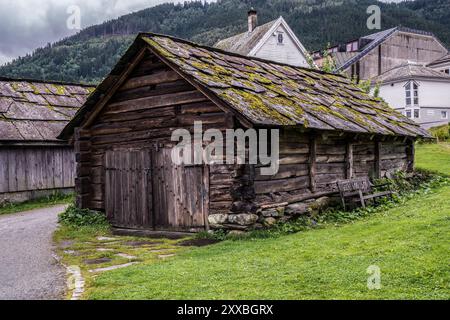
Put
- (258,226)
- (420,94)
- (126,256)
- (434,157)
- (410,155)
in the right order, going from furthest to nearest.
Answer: (420,94) → (434,157) → (410,155) → (258,226) → (126,256)

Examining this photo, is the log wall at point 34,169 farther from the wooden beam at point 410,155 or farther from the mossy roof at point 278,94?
the wooden beam at point 410,155

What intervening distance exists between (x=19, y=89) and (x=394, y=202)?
16796 millimetres

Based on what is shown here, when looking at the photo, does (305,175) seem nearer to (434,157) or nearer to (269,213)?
(269,213)

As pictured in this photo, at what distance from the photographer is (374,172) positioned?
15.6 m

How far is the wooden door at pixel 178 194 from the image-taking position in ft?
37.0

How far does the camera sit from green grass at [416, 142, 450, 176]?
20689mm

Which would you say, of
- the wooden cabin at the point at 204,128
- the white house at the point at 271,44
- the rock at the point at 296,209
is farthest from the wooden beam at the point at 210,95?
the white house at the point at 271,44

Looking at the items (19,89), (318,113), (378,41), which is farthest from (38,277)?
(378,41)

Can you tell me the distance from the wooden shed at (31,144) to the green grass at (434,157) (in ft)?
48.9

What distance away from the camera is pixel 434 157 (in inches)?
945

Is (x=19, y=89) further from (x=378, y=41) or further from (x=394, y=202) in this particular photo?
(x=378, y=41)

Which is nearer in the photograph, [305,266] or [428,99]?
[305,266]

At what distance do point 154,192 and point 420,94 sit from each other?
33.3 metres

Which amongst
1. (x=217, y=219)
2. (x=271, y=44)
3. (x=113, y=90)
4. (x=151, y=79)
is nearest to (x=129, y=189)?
(x=113, y=90)
